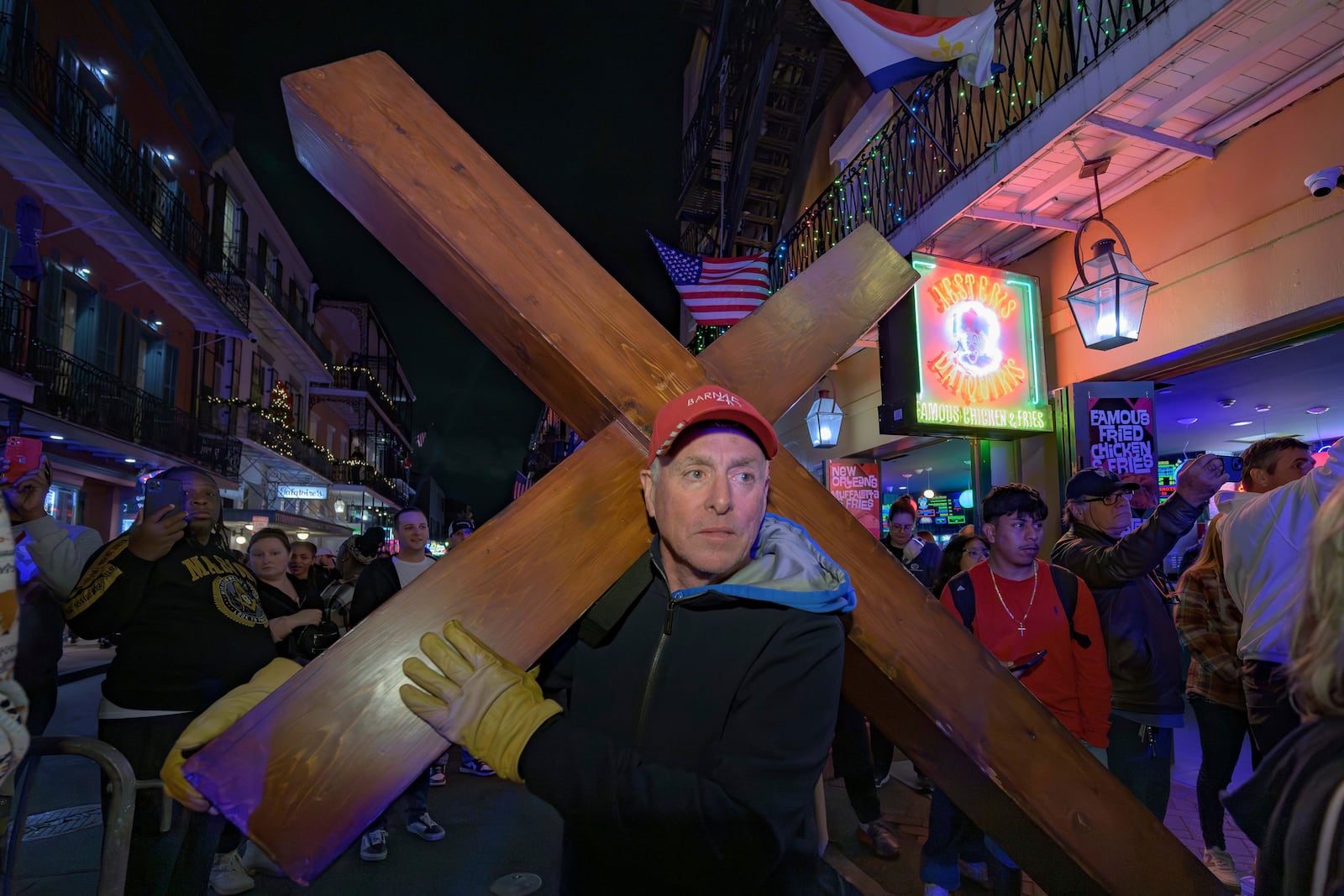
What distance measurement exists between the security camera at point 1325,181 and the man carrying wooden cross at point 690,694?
5600 millimetres

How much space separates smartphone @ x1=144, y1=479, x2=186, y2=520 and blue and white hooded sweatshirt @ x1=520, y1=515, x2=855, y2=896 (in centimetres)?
251

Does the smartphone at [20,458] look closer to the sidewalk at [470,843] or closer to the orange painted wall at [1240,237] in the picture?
the sidewalk at [470,843]

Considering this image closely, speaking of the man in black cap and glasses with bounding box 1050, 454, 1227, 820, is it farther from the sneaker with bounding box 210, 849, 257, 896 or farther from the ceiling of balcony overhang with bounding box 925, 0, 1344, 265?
the sneaker with bounding box 210, 849, 257, 896

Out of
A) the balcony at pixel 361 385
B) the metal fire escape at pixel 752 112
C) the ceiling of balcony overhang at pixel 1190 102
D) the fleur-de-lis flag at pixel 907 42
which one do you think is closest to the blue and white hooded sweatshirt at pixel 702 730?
the ceiling of balcony overhang at pixel 1190 102

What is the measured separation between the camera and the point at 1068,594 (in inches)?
145

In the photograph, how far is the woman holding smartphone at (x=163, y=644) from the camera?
122 inches

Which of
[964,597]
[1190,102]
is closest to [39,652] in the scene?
[964,597]

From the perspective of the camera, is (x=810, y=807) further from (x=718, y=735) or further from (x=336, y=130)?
(x=336, y=130)

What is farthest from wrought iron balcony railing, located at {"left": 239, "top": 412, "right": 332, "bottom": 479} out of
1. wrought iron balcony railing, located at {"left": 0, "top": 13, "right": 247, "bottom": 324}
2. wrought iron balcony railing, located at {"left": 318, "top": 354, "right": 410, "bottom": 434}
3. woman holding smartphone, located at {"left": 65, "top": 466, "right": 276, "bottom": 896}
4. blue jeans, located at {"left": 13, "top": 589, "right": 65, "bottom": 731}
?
woman holding smartphone, located at {"left": 65, "top": 466, "right": 276, "bottom": 896}

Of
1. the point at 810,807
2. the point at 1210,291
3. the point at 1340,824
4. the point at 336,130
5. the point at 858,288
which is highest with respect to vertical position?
the point at 1210,291

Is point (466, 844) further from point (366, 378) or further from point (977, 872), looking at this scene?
point (366, 378)

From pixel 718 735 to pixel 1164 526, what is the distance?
291 cm

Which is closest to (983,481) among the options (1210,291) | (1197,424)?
(1210,291)

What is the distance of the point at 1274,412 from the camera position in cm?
977
